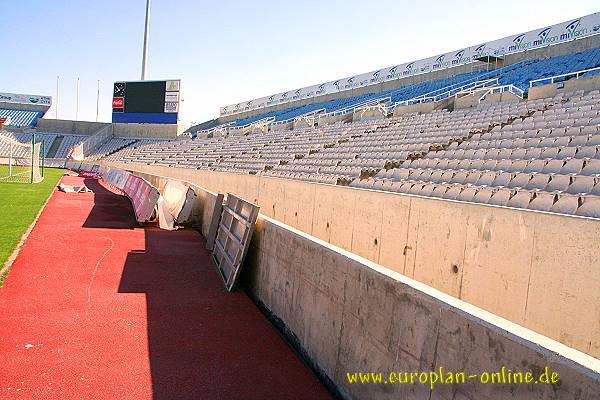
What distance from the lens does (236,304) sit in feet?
21.4

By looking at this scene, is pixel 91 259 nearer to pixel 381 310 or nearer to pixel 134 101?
pixel 381 310

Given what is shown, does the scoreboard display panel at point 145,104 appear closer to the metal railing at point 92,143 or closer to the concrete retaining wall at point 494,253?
the metal railing at point 92,143

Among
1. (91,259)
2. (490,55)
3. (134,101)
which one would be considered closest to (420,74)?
(490,55)

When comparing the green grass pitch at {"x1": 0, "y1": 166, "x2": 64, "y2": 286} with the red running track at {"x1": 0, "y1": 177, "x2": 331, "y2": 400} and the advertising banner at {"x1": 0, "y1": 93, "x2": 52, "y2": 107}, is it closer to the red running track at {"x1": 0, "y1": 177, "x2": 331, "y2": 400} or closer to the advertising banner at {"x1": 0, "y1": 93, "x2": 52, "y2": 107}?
the red running track at {"x1": 0, "y1": 177, "x2": 331, "y2": 400}

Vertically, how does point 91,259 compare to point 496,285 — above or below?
below

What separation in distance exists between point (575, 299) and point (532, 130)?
811 centimetres

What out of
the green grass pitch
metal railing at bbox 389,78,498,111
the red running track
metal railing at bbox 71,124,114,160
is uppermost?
metal railing at bbox 389,78,498,111

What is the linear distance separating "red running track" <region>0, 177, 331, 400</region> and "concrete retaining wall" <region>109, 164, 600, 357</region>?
5.69ft

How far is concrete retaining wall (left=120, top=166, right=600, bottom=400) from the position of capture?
218 cm

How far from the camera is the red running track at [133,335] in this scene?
4008 mm

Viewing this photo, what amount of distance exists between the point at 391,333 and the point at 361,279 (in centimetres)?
61

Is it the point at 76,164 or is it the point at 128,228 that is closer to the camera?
the point at 128,228

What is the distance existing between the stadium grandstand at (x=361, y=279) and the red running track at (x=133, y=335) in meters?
0.03

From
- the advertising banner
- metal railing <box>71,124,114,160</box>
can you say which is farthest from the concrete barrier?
the advertising banner
